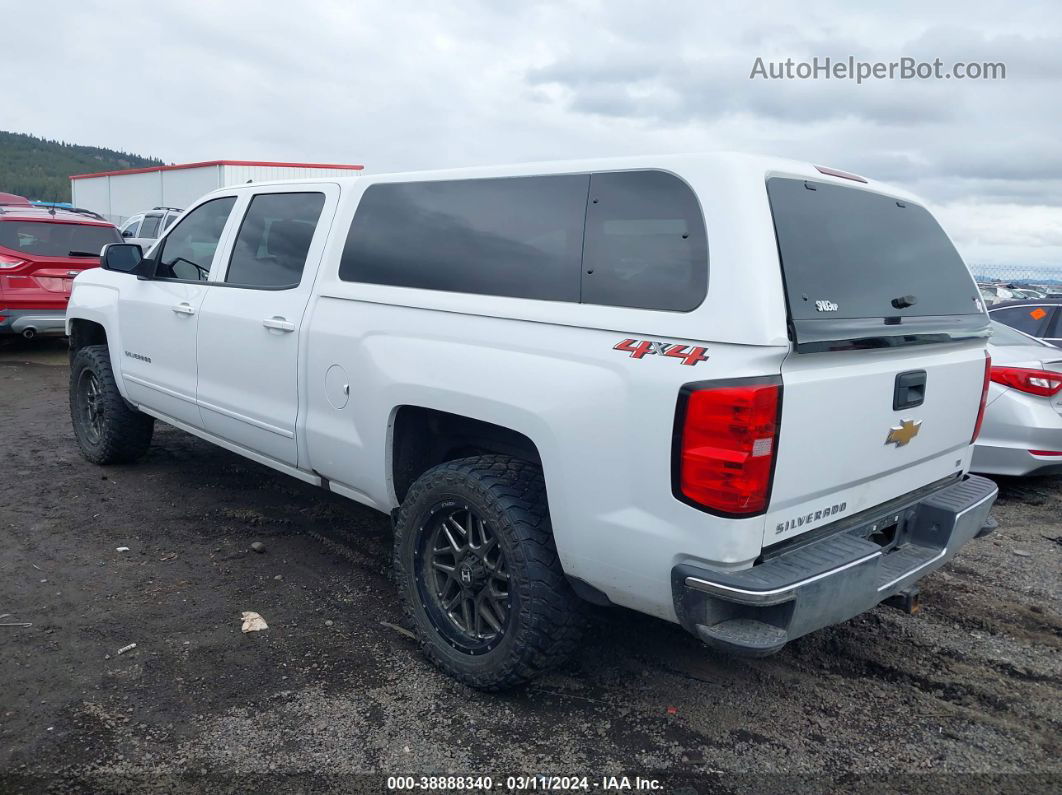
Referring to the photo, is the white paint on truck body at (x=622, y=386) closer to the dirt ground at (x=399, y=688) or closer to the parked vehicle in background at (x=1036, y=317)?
the dirt ground at (x=399, y=688)

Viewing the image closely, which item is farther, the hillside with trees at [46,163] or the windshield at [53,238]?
the hillside with trees at [46,163]

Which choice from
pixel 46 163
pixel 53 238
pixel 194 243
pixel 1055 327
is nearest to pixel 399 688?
pixel 194 243

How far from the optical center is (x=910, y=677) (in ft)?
11.3

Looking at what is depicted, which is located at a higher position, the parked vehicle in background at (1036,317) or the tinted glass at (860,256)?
the tinted glass at (860,256)

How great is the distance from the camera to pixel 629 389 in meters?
2.58

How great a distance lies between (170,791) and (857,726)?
2.38 m

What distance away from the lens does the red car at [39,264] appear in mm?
9648

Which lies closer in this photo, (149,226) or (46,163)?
(149,226)

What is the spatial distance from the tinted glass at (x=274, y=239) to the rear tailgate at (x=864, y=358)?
240cm

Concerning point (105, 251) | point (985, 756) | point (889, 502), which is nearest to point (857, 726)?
point (985, 756)

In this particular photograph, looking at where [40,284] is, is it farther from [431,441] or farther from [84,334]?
[431,441]

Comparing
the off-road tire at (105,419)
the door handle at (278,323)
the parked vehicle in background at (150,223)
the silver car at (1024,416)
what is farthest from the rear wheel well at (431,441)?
the parked vehicle in background at (150,223)

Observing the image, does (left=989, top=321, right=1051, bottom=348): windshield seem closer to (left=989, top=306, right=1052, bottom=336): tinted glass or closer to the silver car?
the silver car

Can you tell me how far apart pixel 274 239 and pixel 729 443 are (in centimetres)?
292
